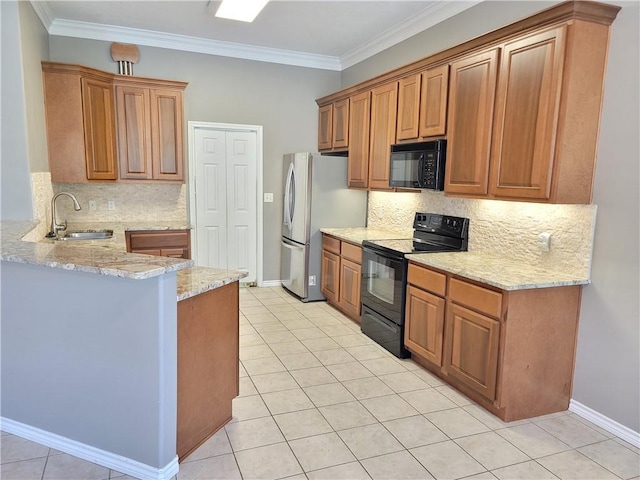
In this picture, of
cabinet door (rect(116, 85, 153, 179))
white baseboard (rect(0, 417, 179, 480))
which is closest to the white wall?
cabinet door (rect(116, 85, 153, 179))

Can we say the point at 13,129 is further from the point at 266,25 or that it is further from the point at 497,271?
the point at 497,271

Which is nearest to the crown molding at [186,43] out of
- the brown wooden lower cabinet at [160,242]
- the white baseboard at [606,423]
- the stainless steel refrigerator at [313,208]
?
the stainless steel refrigerator at [313,208]

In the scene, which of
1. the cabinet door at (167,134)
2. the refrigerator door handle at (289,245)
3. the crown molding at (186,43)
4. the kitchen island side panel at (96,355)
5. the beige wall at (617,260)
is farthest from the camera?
the refrigerator door handle at (289,245)

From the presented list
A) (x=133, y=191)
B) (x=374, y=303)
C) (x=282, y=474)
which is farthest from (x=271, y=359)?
(x=133, y=191)

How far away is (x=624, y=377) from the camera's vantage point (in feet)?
8.09

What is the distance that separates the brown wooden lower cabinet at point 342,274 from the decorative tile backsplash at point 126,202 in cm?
169

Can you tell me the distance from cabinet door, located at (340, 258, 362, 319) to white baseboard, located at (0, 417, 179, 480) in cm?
245

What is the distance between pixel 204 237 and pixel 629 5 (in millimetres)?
4361

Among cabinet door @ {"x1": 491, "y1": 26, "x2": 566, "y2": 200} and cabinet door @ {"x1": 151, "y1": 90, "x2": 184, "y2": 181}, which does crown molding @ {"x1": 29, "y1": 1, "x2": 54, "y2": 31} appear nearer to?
cabinet door @ {"x1": 151, "y1": 90, "x2": 184, "y2": 181}

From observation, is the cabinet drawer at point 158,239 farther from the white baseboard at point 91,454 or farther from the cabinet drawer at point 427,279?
the cabinet drawer at point 427,279

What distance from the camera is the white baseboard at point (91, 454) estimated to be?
2.02 m

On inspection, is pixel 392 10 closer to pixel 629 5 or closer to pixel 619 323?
pixel 629 5

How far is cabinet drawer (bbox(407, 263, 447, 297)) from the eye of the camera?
9.83ft

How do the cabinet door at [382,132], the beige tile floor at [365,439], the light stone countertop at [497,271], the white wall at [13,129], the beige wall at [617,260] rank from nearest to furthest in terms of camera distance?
the beige tile floor at [365,439], the beige wall at [617,260], the light stone countertop at [497,271], the white wall at [13,129], the cabinet door at [382,132]
